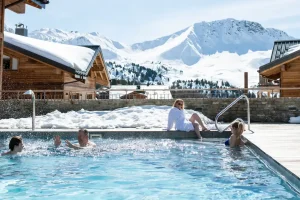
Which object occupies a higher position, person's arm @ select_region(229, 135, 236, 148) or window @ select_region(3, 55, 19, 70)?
window @ select_region(3, 55, 19, 70)

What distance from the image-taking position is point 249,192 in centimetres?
457

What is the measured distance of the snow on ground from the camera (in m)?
11.5

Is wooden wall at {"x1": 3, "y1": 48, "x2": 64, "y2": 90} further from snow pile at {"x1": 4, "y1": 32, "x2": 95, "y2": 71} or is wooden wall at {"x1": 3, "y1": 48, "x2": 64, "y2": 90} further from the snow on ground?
the snow on ground

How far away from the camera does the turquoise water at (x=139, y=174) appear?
4605 mm

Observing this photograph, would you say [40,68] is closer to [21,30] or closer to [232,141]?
[21,30]

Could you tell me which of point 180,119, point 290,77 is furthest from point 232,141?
point 290,77

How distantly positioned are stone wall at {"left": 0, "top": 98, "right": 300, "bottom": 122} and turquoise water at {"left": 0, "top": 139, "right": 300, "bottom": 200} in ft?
20.6

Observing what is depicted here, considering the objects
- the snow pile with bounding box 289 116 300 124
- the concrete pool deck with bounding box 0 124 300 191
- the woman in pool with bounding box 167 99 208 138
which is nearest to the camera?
the concrete pool deck with bounding box 0 124 300 191

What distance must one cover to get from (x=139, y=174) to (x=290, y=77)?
14688 millimetres

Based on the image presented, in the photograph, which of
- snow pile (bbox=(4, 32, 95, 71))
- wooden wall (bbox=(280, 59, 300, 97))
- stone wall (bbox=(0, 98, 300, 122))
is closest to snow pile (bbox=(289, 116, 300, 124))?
stone wall (bbox=(0, 98, 300, 122))

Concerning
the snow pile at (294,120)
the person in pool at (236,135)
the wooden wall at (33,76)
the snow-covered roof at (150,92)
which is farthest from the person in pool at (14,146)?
the wooden wall at (33,76)

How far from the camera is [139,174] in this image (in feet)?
19.0

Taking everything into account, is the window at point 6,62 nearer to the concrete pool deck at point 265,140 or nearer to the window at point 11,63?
the window at point 11,63

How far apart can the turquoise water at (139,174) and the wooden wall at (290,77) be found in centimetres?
1120
